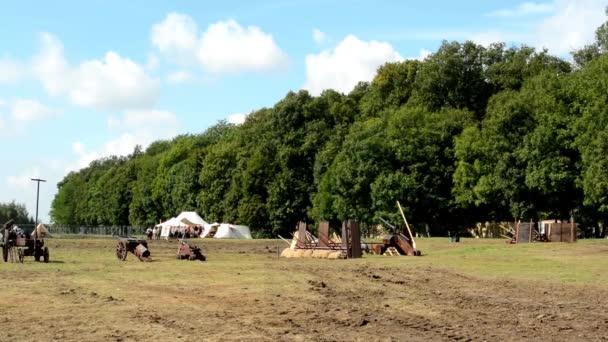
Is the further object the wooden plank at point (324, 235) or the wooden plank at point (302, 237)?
the wooden plank at point (302, 237)

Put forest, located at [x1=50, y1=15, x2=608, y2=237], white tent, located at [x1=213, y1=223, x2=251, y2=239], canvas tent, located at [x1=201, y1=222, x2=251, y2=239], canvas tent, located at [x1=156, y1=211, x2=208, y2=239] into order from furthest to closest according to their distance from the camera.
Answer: canvas tent, located at [x1=156, y1=211, x2=208, y2=239]
canvas tent, located at [x1=201, y1=222, x2=251, y2=239]
white tent, located at [x1=213, y1=223, x2=251, y2=239]
forest, located at [x1=50, y1=15, x2=608, y2=237]

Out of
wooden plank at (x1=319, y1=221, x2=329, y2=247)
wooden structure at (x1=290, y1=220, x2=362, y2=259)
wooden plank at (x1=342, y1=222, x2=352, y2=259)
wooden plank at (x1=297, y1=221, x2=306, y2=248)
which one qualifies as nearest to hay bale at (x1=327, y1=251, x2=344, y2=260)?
wooden structure at (x1=290, y1=220, x2=362, y2=259)

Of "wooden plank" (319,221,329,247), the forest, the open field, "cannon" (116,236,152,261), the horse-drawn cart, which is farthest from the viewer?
the forest

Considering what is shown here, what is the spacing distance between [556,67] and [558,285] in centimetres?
6127

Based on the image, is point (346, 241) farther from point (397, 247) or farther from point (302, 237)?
point (302, 237)

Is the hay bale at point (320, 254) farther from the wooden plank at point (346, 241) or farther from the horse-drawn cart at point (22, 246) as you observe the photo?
the horse-drawn cart at point (22, 246)

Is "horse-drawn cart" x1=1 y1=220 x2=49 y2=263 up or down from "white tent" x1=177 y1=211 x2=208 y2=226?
down

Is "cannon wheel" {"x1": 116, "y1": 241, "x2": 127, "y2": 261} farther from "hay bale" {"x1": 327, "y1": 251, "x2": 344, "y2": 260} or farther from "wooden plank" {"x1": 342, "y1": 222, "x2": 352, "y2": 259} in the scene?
"wooden plank" {"x1": 342, "y1": 222, "x2": 352, "y2": 259}

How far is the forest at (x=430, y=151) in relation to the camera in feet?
216

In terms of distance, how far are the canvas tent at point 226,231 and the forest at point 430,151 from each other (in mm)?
1658

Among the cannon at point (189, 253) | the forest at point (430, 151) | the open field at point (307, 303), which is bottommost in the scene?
the open field at point (307, 303)

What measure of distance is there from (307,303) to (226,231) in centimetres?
8439

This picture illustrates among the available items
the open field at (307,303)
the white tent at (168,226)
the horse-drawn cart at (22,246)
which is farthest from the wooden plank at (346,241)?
the white tent at (168,226)

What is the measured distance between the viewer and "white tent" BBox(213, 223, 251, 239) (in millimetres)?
102875
